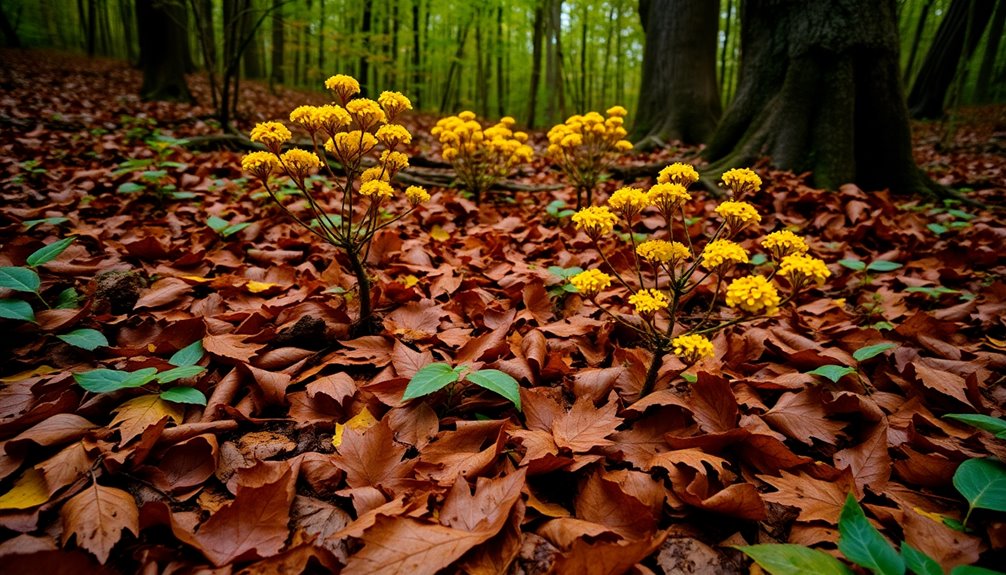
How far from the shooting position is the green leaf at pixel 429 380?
1199mm

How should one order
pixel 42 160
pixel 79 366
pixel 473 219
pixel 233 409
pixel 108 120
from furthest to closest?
pixel 108 120, pixel 42 160, pixel 473 219, pixel 79 366, pixel 233 409

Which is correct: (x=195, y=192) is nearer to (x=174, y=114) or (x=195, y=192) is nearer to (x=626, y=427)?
(x=626, y=427)

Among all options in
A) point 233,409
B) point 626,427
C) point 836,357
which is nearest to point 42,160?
point 233,409

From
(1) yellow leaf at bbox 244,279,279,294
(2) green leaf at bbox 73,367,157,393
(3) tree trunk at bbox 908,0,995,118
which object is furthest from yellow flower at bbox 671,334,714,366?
(3) tree trunk at bbox 908,0,995,118

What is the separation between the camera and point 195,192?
3404 millimetres

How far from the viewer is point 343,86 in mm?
1461

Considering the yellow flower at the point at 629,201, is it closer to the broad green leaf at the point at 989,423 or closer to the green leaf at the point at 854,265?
the broad green leaf at the point at 989,423

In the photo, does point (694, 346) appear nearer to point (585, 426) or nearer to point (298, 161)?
→ point (585, 426)

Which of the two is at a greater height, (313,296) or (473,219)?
(473,219)

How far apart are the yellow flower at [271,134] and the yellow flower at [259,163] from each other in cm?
4

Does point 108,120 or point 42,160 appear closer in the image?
point 42,160

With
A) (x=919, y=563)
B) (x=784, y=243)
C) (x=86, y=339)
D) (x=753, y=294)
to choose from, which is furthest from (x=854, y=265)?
(x=86, y=339)

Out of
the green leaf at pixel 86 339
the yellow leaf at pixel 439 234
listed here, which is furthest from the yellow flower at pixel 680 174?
the green leaf at pixel 86 339

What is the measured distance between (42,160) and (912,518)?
6069 mm
